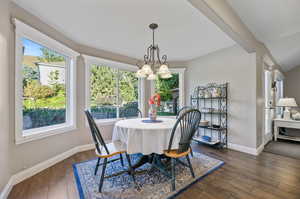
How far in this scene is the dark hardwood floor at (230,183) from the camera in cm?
167

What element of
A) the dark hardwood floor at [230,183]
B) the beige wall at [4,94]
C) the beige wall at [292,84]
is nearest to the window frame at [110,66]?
the dark hardwood floor at [230,183]

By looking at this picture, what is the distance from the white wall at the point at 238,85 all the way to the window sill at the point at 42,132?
3606mm

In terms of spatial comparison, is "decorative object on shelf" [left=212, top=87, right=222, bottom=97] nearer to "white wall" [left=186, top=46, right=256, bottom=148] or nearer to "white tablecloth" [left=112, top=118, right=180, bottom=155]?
"white wall" [left=186, top=46, right=256, bottom=148]

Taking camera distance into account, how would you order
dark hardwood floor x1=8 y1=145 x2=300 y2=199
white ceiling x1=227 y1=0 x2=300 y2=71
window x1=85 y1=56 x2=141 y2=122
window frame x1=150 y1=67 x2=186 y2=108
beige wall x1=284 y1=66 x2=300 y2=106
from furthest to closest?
beige wall x1=284 y1=66 x2=300 y2=106, window frame x1=150 y1=67 x2=186 y2=108, window x1=85 y1=56 x2=141 y2=122, white ceiling x1=227 y1=0 x2=300 y2=71, dark hardwood floor x1=8 y1=145 x2=300 y2=199

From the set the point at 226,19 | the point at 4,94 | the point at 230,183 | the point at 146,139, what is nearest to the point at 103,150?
the point at 146,139

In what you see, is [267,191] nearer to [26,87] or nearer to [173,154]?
[173,154]

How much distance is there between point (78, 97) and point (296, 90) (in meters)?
8.11

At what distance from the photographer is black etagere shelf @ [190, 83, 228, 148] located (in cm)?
338

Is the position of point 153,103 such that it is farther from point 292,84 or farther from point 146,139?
point 292,84

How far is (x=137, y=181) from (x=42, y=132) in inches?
68.7

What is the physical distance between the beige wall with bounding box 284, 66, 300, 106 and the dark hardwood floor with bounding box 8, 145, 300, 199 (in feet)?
15.4

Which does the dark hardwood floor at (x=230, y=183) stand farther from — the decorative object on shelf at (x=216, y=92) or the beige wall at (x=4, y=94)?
the decorative object on shelf at (x=216, y=92)

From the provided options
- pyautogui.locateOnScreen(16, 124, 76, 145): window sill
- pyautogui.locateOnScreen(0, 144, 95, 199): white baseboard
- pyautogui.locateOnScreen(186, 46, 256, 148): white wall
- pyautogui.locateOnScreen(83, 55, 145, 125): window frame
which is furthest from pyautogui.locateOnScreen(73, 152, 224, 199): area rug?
pyautogui.locateOnScreen(83, 55, 145, 125): window frame

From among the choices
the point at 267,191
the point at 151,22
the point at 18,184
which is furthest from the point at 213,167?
the point at 18,184
